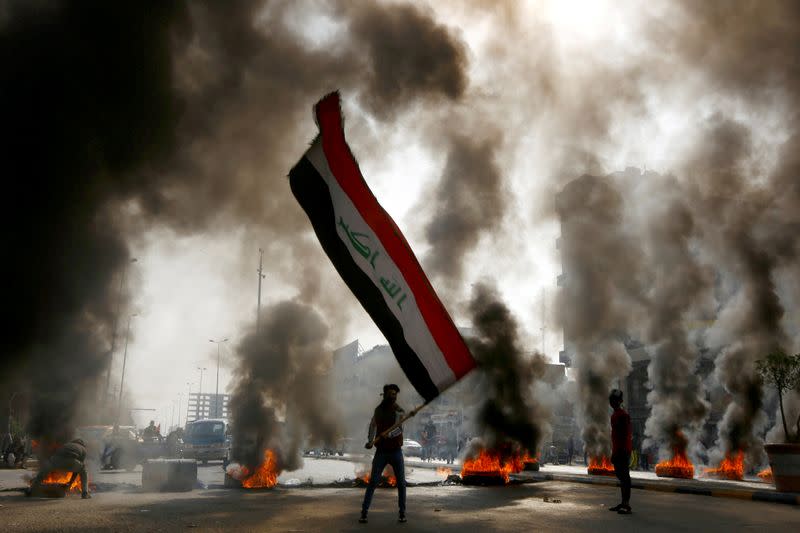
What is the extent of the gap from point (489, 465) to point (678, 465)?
24.4 feet

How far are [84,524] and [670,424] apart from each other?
62.3 feet

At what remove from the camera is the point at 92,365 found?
1680 centimetres

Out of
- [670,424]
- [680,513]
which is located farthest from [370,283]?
[670,424]

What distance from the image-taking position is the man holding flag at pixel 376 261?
4754 millimetres

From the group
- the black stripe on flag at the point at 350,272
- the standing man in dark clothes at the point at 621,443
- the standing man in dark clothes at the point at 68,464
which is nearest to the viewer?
the black stripe on flag at the point at 350,272

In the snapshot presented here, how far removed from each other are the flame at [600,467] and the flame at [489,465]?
404cm

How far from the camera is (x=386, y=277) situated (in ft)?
16.2

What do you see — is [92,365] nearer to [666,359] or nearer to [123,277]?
[123,277]

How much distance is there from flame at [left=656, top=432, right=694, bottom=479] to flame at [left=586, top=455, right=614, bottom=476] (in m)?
1.46

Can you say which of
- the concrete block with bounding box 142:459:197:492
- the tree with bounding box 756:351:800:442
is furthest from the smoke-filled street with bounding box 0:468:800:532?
the tree with bounding box 756:351:800:442

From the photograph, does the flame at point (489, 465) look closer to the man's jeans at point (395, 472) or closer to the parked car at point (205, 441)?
the man's jeans at point (395, 472)

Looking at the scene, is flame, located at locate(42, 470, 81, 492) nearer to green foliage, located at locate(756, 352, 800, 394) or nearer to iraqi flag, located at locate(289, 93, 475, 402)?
iraqi flag, located at locate(289, 93, 475, 402)

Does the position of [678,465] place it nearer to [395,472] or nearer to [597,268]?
[597,268]

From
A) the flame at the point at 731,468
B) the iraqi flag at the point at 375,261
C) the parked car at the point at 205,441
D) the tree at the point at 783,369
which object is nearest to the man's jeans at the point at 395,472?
the iraqi flag at the point at 375,261
